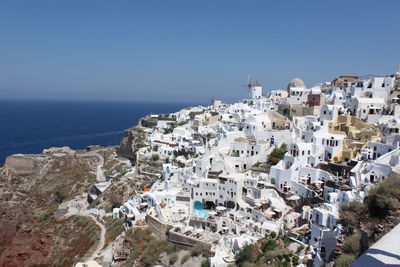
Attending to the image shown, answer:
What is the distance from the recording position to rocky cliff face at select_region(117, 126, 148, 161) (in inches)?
1943

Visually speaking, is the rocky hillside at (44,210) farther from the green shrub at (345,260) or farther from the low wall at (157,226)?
the green shrub at (345,260)

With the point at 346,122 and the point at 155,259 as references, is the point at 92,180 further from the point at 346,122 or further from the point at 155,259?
the point at 346,122

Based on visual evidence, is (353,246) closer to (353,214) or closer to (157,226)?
(353,214)

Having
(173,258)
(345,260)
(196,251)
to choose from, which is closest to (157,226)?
(173,258)

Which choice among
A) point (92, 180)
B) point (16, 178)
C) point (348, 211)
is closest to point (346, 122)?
point (348, 211)

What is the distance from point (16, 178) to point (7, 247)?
63.9 feet

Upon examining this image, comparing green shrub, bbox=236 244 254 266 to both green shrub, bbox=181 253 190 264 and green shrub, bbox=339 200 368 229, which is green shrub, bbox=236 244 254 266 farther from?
green shrub, bbox=339 200 368 229

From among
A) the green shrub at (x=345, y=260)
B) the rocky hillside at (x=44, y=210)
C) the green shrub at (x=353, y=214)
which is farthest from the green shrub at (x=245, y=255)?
the rocky hillside at (x=44, y=210)

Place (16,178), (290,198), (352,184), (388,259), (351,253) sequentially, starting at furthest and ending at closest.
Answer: (16,178) < (290,198) < (352,184) < (351,253) < (388,259)

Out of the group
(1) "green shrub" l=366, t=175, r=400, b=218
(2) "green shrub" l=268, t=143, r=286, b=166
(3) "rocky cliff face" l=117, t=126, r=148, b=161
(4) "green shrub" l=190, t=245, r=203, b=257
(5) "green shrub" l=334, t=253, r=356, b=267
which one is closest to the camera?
(5) "green shrub" l=334, t=253, r=356, b=267

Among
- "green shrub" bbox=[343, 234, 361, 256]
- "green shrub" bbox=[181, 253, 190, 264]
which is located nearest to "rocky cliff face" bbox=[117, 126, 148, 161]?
"green shrub" bbox=[181, 253, 190, 264]

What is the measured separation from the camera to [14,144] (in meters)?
81.1

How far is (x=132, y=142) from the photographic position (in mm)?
50750

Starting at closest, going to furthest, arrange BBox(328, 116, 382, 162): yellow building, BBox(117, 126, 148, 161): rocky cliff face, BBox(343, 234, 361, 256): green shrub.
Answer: BBox(343, 234, 361, 256): green shrub, BBox(328, 116, 382, 162): yellow building, BBox(117, 126, 148, 161): rocky cliff face
